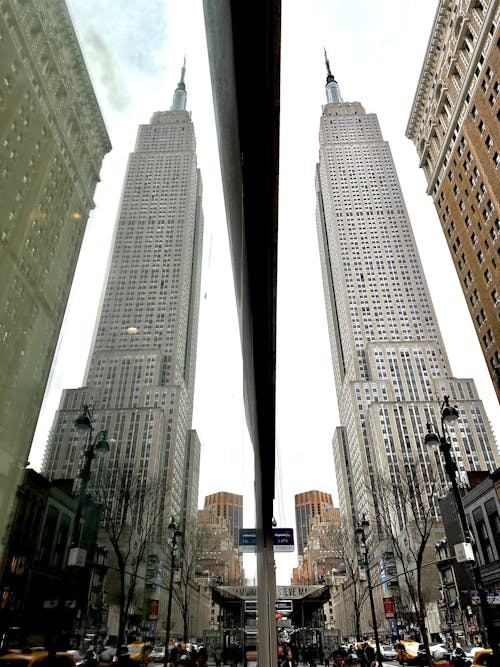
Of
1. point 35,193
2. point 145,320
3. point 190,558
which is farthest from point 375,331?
point 35,193

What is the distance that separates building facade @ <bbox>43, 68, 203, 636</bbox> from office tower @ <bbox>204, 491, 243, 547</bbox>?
2.49 metres

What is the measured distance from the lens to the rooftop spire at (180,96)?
A: 71.3 inches

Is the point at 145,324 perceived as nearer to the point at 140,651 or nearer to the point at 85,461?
the point at 85,461

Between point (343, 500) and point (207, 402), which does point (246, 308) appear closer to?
point (207, 402)

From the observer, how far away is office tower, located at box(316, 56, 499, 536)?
92.9m

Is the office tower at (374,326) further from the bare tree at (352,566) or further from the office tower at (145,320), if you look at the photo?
the office tower at (145,320)

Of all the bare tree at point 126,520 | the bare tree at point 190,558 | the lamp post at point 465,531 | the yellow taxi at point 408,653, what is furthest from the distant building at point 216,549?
the yellow taxi at point 408,653

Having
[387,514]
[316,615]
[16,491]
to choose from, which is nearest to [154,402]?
[16,491]

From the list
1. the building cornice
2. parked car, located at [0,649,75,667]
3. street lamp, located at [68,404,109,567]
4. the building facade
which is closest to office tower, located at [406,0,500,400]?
the building cornice

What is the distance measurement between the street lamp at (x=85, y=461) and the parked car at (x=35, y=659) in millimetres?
215

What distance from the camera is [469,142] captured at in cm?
5069

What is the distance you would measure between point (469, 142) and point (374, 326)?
79849 millimetres

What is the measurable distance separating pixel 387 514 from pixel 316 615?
108ft

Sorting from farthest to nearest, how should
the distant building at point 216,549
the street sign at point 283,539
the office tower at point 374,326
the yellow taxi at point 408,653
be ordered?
the office tower at point 374,326 → the yellow taxi at point 408,653 → the street sign at point 283,539 → the distant building at point 216,549
